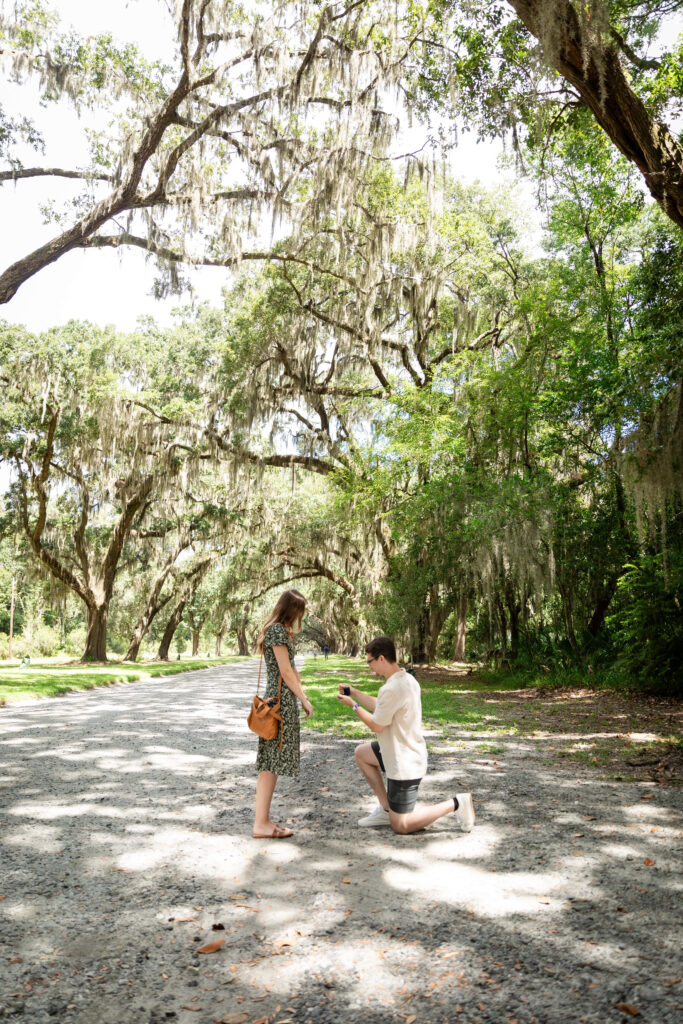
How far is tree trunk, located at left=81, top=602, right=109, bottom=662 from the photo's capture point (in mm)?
24141

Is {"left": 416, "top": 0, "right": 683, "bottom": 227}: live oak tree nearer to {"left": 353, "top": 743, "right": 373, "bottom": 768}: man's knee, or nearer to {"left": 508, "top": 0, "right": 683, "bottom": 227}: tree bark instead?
{"left": 508, "top": 0, "right": 683, "bottom": 227}: tree bark

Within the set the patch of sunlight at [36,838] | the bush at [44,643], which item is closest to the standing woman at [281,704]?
the patch of sunlight at [36,838]

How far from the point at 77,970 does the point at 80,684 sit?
13.1 metres

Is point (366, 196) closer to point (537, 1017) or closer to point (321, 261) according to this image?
point (321, 261)

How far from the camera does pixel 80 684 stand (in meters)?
14.4

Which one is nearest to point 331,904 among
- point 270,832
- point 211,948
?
point 211,948

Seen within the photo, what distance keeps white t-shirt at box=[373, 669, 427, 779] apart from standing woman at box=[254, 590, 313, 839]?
470 mm

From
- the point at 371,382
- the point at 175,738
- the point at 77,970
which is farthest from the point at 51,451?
the point at 77,970

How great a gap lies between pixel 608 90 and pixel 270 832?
551 cm

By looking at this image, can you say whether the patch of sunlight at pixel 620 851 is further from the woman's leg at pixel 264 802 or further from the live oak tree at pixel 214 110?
the live oak tree at pixel 214 110

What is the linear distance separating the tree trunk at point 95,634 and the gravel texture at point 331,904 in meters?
19.9

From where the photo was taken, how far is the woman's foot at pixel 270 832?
12.6 ft

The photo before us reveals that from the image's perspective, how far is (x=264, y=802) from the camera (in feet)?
12.9

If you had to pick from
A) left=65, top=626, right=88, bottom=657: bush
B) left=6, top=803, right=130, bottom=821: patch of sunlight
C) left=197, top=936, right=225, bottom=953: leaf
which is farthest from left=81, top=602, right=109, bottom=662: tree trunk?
left=65, top=626, right=88, bottom=657: bush
